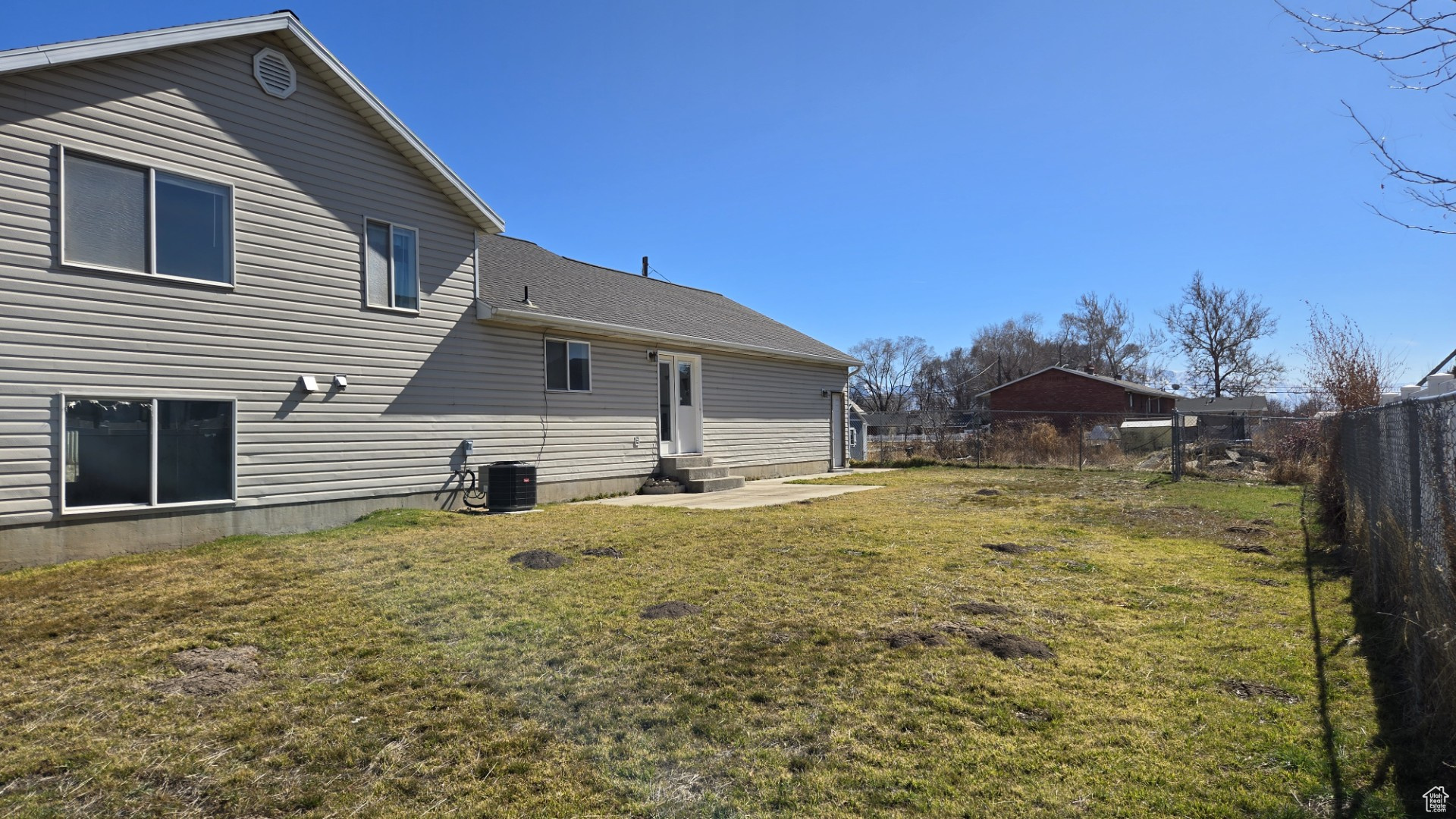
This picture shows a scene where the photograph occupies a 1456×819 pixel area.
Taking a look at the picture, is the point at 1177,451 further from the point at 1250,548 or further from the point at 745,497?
the point at 745,497

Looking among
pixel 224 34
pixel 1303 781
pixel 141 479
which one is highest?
pixel 224 34

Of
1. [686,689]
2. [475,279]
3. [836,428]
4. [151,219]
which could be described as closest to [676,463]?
[475,279]

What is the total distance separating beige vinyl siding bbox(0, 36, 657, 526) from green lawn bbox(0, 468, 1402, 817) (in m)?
1.98

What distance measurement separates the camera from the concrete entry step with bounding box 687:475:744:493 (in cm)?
1411

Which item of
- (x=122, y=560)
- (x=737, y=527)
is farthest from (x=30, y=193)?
(x=737, y=527)

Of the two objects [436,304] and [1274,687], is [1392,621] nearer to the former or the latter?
[1274,687]

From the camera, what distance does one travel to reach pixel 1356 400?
9508 millimetres

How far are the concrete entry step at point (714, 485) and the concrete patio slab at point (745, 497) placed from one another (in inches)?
6.2

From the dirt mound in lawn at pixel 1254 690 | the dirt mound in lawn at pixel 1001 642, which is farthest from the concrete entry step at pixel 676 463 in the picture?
the dirt mound in lawn at pixel 1254 690

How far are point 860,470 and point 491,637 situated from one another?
16.1 m

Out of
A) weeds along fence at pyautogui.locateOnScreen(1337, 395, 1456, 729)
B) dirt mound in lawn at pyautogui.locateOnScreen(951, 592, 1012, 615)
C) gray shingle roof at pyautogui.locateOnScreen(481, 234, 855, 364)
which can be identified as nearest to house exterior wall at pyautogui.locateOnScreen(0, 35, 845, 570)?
gray shingle roof at pyautogui.locateOnScreen(481, 234, 855, 364)

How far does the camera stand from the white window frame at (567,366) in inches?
478

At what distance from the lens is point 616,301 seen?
15.0 m

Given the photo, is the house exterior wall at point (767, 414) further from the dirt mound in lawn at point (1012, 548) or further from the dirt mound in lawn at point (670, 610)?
the dirt mound in lawn at point (670, 610)
